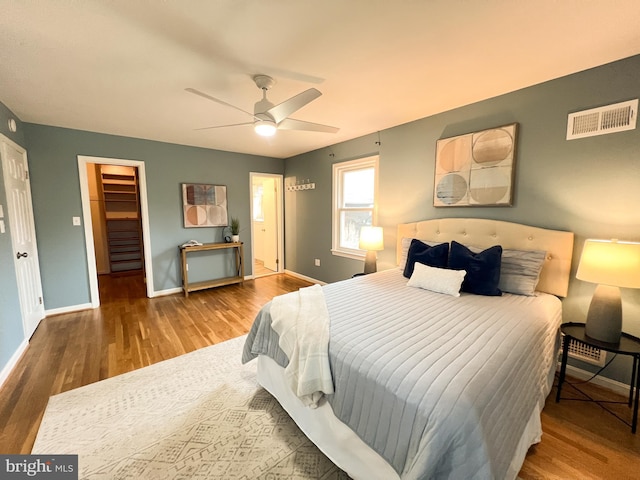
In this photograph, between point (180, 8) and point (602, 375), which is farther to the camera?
point (602, 375)

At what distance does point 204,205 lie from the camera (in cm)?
443

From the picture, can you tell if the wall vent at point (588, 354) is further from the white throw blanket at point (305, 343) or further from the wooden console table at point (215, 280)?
the wooden console table at point (215, 280)

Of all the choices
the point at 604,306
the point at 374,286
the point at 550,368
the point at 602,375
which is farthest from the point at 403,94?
the point at 602,375

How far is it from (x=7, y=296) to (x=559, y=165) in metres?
4.87

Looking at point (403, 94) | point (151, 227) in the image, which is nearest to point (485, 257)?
point (403, 94)

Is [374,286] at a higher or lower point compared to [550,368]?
higher

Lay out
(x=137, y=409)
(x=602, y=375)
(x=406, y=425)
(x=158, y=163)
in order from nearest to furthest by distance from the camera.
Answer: (x=406, y=425)
(x=137, y=409)
(x=602, y=375)
(x=158, y=163)

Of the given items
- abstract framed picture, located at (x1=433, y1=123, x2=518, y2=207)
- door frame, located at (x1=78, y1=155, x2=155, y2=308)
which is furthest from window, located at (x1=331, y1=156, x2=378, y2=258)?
door frame, located at (x1=78, y1=155, x2=155, y2=308)

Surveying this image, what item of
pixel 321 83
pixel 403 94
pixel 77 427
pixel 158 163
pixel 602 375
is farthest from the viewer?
pixel 158 163

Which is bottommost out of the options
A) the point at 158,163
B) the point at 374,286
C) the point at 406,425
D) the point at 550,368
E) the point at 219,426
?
the point at 219,426

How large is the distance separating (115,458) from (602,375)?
3.41m

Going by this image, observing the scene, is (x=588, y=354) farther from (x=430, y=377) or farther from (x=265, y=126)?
(x=265, y=126)

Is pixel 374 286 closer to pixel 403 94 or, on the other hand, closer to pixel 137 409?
pixel 403 94

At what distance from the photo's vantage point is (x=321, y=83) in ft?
7.25
